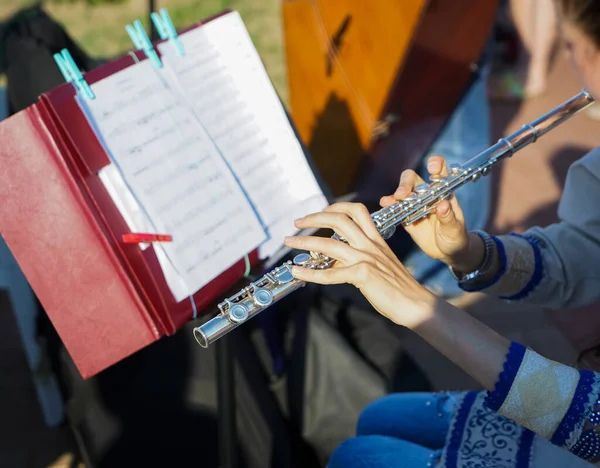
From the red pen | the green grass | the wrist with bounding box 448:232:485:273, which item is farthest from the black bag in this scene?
the green grass

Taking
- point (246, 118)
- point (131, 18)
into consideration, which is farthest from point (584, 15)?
point (131, 18)

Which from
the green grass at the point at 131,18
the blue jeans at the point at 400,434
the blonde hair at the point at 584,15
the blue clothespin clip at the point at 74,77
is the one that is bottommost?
the blue jeans at the point at 400,434

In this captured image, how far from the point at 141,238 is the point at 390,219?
1.27 ft

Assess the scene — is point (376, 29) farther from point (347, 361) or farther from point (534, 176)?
point (534, 176)

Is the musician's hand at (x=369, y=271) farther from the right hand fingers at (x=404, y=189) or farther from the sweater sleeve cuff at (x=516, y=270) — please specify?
the sweater sleeve cuff at (x=516, y=270)

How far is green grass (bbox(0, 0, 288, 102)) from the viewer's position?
3.17 metres

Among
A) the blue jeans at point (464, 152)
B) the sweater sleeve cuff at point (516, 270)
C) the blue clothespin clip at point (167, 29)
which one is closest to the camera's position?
the blue clothespin clip at point (167, 29)

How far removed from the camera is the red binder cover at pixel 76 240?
88 cm

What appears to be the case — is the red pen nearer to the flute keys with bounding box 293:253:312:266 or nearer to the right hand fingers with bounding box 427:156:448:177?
the flute keys with bounding box 293:253:312:266

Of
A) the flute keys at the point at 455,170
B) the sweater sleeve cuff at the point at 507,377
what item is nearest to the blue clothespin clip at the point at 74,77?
the flute keys at the point at 455,170

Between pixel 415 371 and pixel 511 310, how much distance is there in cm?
56

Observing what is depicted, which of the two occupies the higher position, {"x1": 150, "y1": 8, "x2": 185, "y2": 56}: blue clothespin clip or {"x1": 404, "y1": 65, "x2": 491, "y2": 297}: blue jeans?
{"x1": 150, "y1": 8, "x2": 185, "y2": 56}: blue clothespin clip

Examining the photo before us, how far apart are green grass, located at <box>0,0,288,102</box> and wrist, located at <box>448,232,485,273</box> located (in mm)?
2170

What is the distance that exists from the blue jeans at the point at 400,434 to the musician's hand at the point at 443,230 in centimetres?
26
